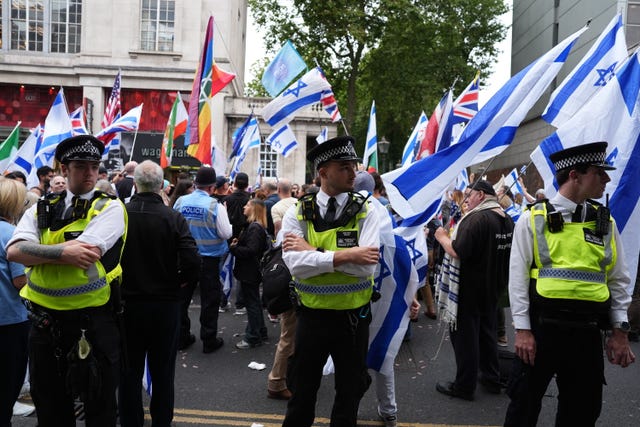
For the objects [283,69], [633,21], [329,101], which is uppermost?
[633,21]

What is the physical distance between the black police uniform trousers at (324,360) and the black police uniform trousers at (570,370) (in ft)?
3.57

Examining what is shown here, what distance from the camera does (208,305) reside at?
6426 millimetres

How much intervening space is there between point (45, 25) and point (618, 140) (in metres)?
29.7

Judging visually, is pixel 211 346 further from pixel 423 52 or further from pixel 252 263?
pixel 423 52

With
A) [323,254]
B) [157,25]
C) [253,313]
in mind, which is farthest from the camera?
[157,25]

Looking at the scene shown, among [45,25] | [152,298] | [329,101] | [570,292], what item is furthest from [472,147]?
[45,25]

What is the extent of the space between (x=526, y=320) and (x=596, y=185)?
935mm

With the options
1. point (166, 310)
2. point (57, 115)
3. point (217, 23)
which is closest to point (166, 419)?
point (166, 310)

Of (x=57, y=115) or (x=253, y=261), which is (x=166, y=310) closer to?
(x=253, y=261)

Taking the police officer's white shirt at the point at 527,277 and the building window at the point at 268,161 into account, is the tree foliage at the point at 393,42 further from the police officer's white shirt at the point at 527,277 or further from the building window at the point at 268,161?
the police officer's white shirt at the point at 527,277

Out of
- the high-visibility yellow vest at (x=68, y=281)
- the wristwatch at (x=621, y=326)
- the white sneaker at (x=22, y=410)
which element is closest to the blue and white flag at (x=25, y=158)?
the white sneaker at (x=22, y=410)

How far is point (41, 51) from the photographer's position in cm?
2698

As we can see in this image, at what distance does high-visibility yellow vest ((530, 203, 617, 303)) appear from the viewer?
9.95ft

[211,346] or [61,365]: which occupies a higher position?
[61,365]
